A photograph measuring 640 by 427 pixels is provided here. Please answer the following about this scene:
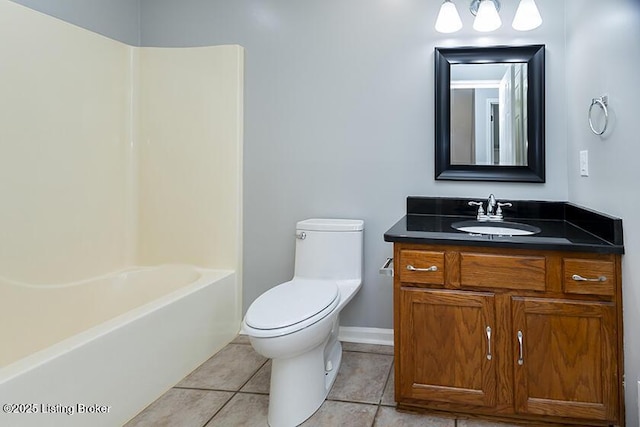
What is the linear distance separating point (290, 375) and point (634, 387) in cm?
126

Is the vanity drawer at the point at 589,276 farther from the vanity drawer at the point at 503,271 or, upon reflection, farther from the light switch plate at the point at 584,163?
the light switch plate at the point at 584,163

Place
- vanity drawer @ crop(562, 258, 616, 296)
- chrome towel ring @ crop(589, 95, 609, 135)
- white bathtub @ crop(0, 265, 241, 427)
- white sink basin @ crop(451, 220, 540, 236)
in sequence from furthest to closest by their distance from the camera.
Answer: white sink basin @ crop(451, 220, 540, 236) < chrome towel ring @ crop(589, 95, 609, 135) < vanity drawer @ crop(562, 258, 616, 296) < white bathtub @ crop(0, 265, 241, 427)

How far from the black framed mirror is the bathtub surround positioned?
1.27 meters

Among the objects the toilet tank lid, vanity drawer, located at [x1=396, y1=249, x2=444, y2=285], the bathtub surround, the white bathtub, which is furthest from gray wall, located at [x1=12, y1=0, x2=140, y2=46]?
vanity drawer, located at [x1=396, y1=249, x2=444, y2=285]

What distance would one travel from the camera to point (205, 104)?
9.07ft

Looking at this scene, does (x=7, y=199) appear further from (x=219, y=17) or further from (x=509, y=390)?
(x=509, y=390)

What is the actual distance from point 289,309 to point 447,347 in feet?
2.19

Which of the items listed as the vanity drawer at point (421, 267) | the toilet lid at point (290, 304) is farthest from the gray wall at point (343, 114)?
the vanity drawer at point (421, 267)

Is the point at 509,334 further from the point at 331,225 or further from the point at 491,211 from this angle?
the point at 331,225

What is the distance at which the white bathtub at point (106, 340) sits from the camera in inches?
56.9

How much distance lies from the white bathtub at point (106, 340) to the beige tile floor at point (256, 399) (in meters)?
0.10

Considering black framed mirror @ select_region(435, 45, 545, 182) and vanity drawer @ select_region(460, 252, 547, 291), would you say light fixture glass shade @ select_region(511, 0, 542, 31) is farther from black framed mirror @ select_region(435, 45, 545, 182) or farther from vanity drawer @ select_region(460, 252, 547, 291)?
vanity drawer @ select_region(460, 252, 547, 291)

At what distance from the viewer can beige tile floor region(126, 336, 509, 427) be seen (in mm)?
1769

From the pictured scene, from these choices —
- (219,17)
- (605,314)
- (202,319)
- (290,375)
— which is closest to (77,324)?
(202,319)
